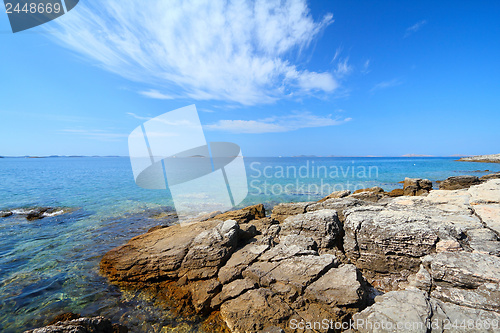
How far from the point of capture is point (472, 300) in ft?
14.0

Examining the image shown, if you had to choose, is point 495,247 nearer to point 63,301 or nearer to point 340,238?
point 340,238

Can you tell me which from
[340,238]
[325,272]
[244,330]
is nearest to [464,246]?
[340,238]

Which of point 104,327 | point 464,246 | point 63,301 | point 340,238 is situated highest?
point 464,246

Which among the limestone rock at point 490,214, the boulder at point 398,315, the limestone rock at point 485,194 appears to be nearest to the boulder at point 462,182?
the limestone rock at point 485,194

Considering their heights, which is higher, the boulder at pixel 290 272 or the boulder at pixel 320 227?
the boulder at pixel 320 227

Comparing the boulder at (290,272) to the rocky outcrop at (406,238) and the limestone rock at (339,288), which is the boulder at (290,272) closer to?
the limestone rock at (339,288)

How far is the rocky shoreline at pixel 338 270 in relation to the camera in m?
4.37

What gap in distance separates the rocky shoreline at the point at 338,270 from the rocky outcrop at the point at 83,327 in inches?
64.2

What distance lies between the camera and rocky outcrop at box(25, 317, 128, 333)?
155 inches

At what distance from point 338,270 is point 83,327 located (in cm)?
594

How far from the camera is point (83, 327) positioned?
166 inches

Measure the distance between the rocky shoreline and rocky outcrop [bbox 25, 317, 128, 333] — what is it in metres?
1.63

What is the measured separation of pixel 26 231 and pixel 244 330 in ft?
49.9

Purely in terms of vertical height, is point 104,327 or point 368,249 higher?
point 368,249
